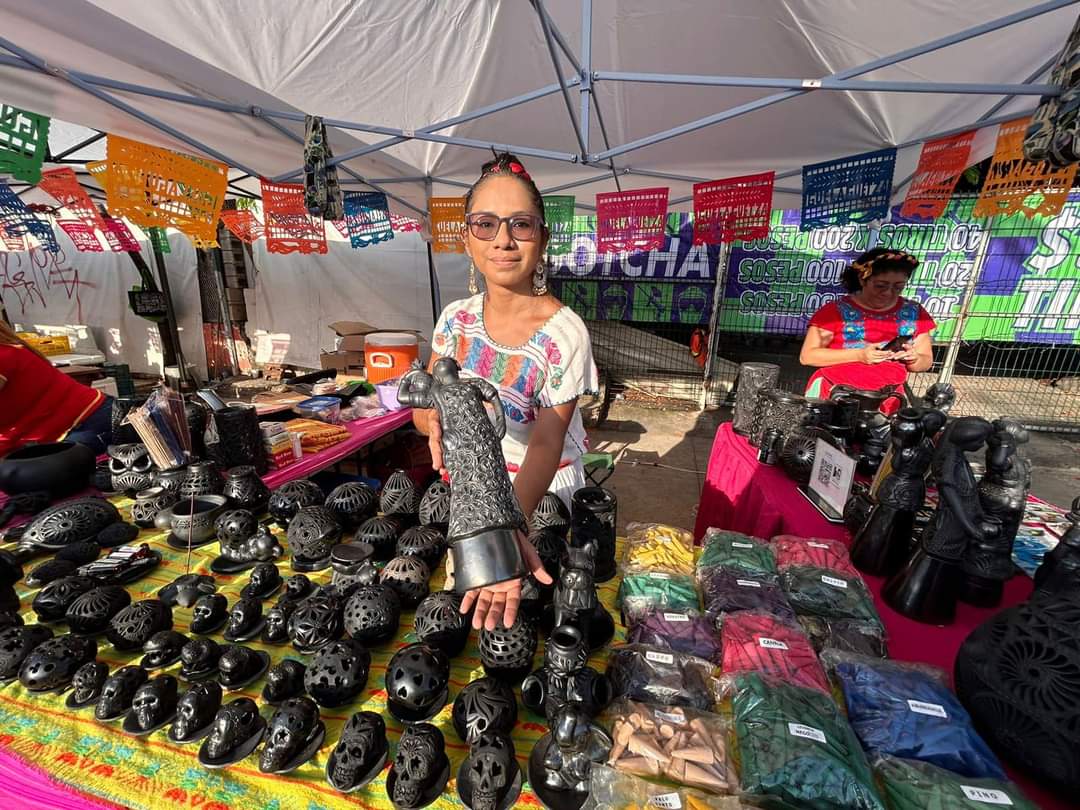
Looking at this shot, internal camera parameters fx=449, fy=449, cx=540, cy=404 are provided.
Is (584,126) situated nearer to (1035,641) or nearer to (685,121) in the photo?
(685,121)

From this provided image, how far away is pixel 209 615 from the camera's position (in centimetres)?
119

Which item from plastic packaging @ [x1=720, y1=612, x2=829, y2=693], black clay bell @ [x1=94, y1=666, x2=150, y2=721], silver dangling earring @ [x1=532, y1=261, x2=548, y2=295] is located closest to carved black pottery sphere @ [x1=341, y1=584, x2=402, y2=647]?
black clay bell @ [x1=94, y1=666, x2=150, y2=721]

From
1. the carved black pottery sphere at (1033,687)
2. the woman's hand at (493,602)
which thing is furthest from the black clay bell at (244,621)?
the carved black pottery sphere at (1033,687)

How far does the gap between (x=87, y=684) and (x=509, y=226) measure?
1483 mm

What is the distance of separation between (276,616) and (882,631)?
1.53 m

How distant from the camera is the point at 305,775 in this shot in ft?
2.87

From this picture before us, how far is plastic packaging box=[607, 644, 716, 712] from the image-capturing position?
0.94 m

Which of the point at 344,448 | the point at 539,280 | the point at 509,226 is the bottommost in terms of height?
the point at 344,448

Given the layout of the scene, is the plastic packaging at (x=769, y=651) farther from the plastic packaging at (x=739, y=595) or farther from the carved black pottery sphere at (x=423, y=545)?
A: the carved black pottery sphere at (x=423, y=545)

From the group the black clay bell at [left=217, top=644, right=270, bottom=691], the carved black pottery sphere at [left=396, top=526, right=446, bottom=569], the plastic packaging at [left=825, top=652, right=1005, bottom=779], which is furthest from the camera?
the carved black pottery sphere at [left=396, top=526, right=446, bottom=569]

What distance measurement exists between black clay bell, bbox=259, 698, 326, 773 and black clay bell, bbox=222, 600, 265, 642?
0.34 meters

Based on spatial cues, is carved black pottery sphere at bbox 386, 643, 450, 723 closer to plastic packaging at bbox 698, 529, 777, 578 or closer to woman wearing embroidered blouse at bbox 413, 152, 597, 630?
woman wearing embroidered blouse at bbox 413, 152, 597, 630

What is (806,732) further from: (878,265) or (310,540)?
(878,265)

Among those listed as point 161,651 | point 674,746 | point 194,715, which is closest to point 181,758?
point 194,715
